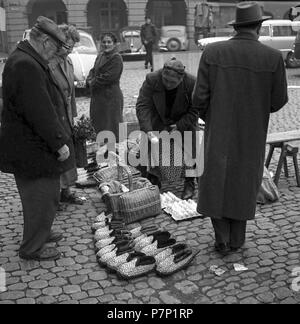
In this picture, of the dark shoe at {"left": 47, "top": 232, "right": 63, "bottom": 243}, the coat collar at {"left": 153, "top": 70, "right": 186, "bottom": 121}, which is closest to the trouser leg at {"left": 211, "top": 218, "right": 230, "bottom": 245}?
the dark shoe at {"left": 47, "top": 232, "right": 63, "bottom": 243}

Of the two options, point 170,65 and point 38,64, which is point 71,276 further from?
point 170,65

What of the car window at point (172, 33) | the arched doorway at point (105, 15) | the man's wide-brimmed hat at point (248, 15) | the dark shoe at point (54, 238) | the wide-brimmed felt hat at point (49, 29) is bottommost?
the dark shoe at point (54, 238)

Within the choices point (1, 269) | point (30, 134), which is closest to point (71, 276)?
point (1, 269)

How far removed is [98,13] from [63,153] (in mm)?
30971

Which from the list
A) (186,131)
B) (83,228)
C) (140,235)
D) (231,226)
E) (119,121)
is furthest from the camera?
(119,121)

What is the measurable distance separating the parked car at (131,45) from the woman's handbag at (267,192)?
60.4ft

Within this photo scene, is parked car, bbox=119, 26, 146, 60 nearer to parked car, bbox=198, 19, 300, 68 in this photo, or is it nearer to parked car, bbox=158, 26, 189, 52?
parked car, bbox=158, 26, 189, 52

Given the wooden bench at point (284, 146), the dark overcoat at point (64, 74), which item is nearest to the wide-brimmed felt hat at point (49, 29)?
the dark overcoat at point (64, 74)

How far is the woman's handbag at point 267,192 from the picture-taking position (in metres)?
5.10

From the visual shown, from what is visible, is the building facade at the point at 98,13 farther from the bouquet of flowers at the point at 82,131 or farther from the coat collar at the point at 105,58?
the bouquet of flowers at the point at 82,131

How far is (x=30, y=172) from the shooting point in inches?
140

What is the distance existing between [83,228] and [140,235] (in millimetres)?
651

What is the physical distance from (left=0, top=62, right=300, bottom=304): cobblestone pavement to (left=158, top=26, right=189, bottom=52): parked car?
2228cm

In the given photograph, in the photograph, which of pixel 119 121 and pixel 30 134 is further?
pixel 119 121
